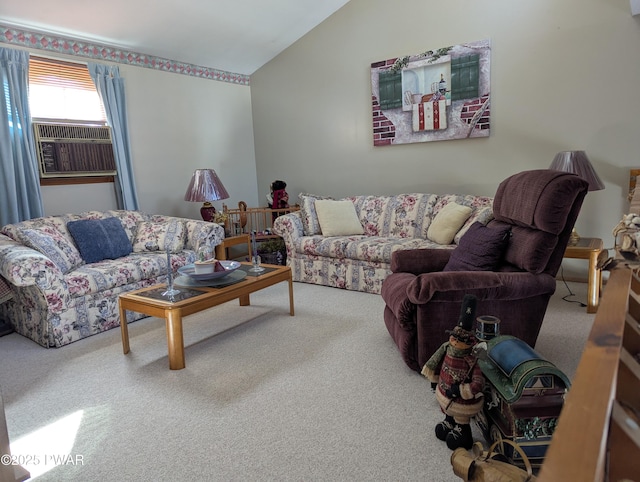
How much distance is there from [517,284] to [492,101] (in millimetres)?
2491

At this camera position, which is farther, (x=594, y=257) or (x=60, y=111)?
(x=60, y=111)

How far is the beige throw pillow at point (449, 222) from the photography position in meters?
3.54

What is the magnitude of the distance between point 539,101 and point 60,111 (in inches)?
169

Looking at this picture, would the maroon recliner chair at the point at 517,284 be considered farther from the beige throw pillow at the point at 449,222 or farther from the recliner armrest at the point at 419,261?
the beige throw pillow at the point at 449,222

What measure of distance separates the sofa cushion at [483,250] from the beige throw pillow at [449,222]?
3.51ft

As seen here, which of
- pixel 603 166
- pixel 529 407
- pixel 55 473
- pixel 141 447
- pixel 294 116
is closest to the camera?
pixel 529 407

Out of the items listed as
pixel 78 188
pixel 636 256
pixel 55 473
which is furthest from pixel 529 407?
pixel 78 188

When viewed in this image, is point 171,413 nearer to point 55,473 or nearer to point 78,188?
point 55,473

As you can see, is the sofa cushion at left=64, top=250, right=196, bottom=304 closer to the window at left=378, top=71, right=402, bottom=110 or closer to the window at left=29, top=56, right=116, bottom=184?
the window at left=29, top=56, right=116, bottom=184

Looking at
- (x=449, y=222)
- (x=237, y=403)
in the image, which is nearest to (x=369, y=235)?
(x=449, y=222)

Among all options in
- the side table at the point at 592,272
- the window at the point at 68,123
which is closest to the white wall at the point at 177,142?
the window at the point at 68,123

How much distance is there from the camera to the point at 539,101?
3.75 metres

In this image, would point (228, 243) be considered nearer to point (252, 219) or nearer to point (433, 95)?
point (252, 219)

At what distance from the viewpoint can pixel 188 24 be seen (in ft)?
13.4
